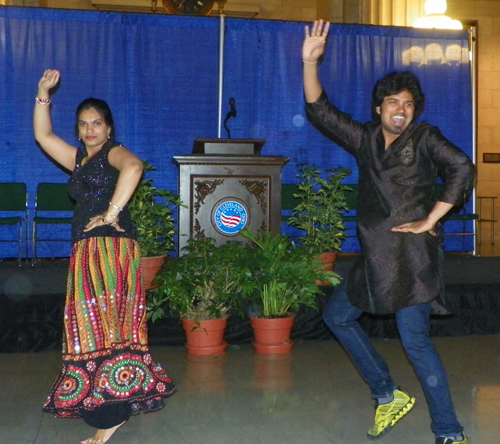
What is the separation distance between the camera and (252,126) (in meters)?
7.67

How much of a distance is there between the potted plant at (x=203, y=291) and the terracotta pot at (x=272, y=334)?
22 cm

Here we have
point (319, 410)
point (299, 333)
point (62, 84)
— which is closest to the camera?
point (319, 410)

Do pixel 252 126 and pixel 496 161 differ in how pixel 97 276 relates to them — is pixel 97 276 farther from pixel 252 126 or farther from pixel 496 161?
pixel 496 161

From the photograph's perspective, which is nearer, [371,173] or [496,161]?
[371,173]

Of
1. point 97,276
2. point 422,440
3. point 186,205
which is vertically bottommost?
point 422,440

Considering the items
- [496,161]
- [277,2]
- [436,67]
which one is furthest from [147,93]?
[496,161]

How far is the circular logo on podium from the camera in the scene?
5562mm

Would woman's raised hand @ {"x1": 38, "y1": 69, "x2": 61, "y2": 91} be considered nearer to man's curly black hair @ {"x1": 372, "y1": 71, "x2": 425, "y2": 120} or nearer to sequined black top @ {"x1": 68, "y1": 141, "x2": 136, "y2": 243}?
sequined black top @ {"x1": 68, "y1": 141, "x2": 136, "y2": 243}

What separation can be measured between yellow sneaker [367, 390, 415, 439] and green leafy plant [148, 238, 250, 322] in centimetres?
174

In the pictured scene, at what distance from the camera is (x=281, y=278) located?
469 centimetres

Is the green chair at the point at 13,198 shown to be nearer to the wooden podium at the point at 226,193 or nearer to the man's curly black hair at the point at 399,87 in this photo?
the wooden podium at the point at 226,193

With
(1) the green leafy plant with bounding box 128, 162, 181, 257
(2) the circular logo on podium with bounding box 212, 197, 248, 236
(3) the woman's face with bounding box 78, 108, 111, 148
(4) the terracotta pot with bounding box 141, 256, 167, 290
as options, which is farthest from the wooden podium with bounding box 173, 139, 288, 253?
(3) the woman's face with bounding box 78, 108, 111, 148

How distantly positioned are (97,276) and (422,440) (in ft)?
5.08

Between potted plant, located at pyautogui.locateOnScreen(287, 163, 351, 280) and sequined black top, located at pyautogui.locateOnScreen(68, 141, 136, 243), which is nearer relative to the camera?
sequined black top, located at pyautogui.locateOnScreen(68, 141, 136, 243)
